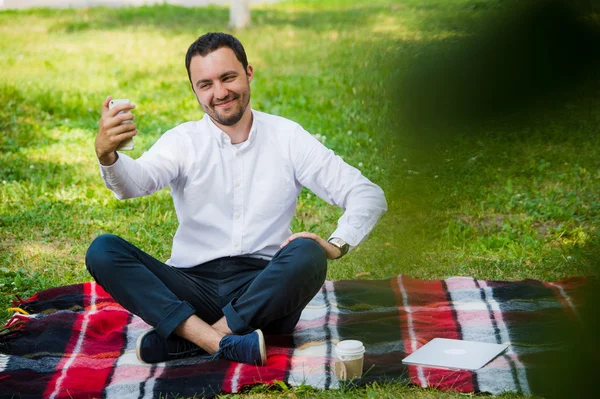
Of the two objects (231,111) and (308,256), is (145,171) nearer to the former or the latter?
(231,111)

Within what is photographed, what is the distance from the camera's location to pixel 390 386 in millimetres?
2408

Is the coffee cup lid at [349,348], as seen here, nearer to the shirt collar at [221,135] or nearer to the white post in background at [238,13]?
the shirt collar at [221,135]

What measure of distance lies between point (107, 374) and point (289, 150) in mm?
995

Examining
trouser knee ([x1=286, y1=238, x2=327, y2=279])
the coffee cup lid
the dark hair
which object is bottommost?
the coffee cup lid

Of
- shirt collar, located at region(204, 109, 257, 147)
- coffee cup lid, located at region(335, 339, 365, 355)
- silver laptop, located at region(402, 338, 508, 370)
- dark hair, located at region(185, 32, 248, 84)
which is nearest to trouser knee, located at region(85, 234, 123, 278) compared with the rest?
shirt collar, located at region(204, 109, 257, 147)

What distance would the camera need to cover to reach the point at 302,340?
283cm

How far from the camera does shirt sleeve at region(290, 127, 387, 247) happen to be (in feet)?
8.75

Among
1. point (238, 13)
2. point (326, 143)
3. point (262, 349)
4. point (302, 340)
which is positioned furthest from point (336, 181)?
point (238, 13)

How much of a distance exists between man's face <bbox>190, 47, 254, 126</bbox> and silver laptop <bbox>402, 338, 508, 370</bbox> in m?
1.01

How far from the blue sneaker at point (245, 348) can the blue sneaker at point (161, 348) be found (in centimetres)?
15

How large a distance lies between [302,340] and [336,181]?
0.56 m

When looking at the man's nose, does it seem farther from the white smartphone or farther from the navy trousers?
the navy trousers

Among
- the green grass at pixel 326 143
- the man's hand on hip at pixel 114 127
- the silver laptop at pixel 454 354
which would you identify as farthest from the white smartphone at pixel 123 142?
the silver laptop at pixel 454 354

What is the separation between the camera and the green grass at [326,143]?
2.26ft
